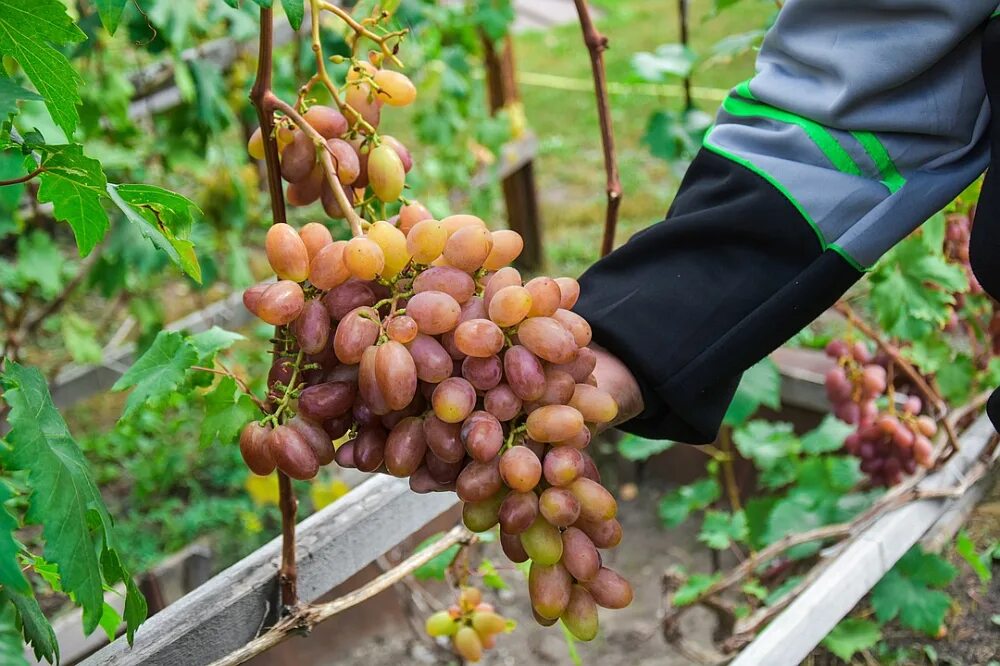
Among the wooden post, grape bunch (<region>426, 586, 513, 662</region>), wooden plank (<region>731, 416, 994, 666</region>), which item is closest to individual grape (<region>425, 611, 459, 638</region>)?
grape bunch (<region>426, 586, 513, 662</region>)

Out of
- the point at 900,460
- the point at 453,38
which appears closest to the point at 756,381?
the point at 900,460

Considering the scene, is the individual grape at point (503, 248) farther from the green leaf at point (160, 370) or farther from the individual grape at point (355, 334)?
the green leaf at point (160, 370)

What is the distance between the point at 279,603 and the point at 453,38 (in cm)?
235

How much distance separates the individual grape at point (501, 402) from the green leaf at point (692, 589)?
116 centimetres

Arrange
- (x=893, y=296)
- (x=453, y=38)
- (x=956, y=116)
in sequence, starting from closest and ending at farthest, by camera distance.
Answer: (x=956, y=116) < (x=893, y=296) < (x=453, y=38)

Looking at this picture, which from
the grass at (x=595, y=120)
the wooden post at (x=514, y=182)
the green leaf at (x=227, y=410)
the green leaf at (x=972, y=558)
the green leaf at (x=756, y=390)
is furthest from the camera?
the grass at (x=595, y=120)

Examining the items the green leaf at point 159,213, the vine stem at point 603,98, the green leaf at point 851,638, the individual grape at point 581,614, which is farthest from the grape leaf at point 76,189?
the green leaf at point 851,638

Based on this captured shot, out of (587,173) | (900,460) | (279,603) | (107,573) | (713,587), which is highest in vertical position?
(107,573)

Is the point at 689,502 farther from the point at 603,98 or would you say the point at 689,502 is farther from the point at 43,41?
the point at 43,41

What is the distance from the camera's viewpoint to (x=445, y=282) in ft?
2.45

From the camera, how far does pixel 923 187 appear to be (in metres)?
0.95

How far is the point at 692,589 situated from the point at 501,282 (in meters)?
1.22

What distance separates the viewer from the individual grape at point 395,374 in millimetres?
698

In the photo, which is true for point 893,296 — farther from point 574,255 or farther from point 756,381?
point 574,255
